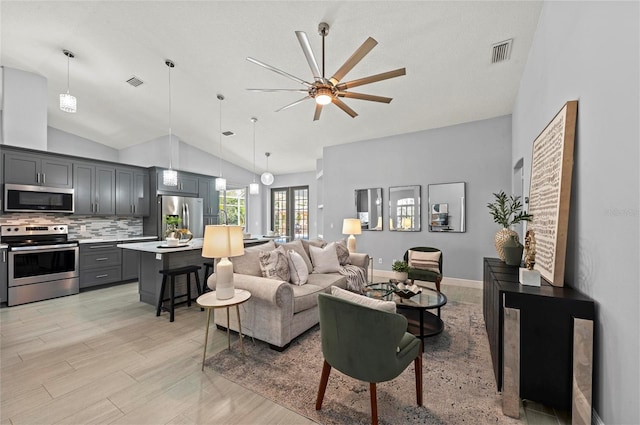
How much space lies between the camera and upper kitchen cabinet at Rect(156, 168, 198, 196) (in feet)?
19.0

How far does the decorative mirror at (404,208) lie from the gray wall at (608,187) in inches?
131

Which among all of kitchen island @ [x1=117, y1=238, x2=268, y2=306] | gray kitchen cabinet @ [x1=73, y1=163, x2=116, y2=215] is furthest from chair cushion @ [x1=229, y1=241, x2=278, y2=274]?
gray kitchen cabinet @ [x1=73, y1=163, x2=116, y2=215]

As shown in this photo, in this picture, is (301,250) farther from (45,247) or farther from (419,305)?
(45,247)

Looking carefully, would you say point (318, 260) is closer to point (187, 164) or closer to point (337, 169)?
point (337, 169)

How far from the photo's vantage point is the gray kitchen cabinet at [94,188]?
4746 mm

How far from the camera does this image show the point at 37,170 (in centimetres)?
424

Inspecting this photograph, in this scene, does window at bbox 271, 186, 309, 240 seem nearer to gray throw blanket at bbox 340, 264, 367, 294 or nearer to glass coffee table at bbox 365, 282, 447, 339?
gray throw blanket at bbox 340, 264, 367, 294

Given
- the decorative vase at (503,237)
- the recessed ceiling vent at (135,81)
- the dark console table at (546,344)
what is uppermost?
the recessed ceiling vent at (135,81)

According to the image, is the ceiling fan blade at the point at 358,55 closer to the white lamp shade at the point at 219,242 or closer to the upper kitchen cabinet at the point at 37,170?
the white lamp shade at the point at 219,242

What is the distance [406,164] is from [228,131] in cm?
403

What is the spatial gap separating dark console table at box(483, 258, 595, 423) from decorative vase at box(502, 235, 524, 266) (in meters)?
0.73

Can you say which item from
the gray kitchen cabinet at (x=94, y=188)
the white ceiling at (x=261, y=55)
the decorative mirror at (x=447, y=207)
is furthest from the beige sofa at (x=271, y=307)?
the gray kitchen cabinet at (x=94, y=188)

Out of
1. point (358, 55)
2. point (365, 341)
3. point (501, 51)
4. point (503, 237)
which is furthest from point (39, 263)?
point (501, 51)

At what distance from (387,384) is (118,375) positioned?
2207 millimetres
